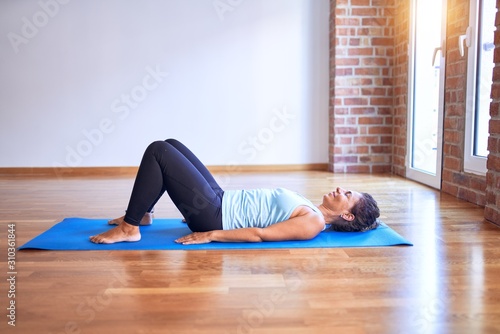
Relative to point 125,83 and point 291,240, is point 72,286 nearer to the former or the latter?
point 291,240

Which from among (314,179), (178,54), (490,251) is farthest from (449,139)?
(178,54)

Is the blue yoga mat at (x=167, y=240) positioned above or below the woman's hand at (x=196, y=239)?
below

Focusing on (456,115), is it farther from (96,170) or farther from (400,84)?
(96,170)

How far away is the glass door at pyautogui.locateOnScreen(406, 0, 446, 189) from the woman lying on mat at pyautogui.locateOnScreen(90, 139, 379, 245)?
1.90m

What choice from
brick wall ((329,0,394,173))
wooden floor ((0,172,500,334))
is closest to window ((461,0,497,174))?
wooden floor ((0,172,500,334))

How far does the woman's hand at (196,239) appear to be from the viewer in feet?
7.22

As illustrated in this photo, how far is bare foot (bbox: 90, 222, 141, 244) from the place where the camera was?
2.23 meters

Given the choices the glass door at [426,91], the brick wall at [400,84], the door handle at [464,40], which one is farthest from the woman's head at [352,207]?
the brick wall at [400,84]

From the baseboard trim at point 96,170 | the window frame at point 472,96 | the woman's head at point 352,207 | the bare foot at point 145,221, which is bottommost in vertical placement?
the baseboard trim at point 96,170

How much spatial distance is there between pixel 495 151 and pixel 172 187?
1767mm

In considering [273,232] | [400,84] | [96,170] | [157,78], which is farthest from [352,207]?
[96,170]

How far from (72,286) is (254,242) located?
0.82 metres

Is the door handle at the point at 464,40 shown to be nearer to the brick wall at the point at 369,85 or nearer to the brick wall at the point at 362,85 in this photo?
the brick wall at the point at 369,85

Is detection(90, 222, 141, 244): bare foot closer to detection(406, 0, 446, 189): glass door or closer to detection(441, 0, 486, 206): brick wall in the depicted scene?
detection(441, 0, 486, 206): brick wall
